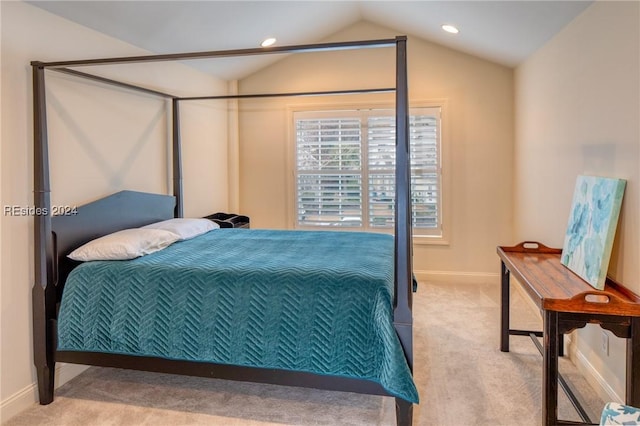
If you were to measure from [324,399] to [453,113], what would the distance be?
344cm

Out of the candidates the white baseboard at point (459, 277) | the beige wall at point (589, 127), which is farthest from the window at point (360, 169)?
the beige wall at point (589, 127)

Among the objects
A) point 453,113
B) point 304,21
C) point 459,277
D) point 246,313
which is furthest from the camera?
point 459,277

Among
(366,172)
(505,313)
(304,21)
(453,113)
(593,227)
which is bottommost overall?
(505,313)

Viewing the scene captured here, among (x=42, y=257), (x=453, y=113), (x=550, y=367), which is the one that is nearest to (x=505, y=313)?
(x=550, y=367)

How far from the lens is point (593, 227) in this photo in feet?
7.50

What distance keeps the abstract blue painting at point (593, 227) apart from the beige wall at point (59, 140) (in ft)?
9.94

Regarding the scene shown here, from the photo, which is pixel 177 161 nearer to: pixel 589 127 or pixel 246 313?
pixel 246 313

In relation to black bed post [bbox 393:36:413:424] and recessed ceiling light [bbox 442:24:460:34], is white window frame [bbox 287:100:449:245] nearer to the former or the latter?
recessed ceiling light [bbox 442:24:460:34]

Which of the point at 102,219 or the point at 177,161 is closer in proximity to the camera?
the point at 102,219

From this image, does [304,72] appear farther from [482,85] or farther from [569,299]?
[569,299]

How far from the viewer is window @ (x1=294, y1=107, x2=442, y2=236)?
15.4ft

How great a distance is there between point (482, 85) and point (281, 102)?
7.46 feet

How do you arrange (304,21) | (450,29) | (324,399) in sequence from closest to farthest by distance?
(324,399), (450,29), (304,21)

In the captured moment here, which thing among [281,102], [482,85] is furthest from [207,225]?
[482,85]
